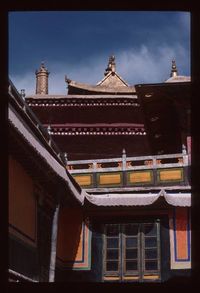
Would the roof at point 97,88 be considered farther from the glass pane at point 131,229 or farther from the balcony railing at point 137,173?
the glass pane at point 131,229

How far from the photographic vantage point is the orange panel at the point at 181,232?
14.7 meters

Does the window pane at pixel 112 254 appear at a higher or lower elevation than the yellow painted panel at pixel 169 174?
lower

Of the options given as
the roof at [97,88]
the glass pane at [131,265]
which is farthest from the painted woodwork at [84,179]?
the roof at [97,88]

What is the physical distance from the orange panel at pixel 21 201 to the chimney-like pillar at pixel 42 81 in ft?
49.4

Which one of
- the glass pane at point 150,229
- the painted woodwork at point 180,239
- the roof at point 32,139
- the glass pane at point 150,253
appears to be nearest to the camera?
the roof at point 32,139

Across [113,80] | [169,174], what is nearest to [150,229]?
[169,174]

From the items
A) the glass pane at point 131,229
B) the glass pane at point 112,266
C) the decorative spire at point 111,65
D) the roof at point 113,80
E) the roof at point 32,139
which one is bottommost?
the glass pane at point 112,266

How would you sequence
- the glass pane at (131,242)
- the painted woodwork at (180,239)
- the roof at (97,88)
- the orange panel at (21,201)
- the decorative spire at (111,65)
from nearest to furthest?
1. the orange panel at (21,201)
2. the painted woodwork at (180,239)
3. the glass pane at (131,242)
4. the roof at (97,88)
5. the decorative spire at (111,65)

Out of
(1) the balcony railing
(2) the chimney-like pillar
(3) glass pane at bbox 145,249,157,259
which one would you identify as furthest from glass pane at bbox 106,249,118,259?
(2) the chimney-like pillar

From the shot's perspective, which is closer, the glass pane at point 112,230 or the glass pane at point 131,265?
the glass pane at point 131,265

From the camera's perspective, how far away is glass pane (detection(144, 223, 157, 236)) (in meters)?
15.0

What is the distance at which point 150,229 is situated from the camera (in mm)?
15031

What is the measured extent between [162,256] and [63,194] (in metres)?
3.04
